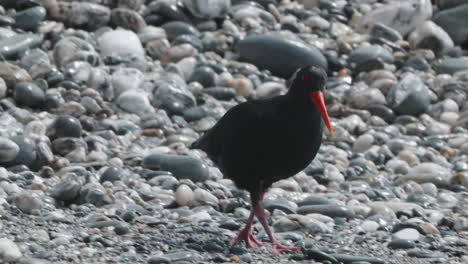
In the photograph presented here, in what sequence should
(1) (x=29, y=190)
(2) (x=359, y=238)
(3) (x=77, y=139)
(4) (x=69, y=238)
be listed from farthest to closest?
(3) (x=77, y=139) → (1) (x=29, y=190) → (2) (x=359, y=238) → (4) (x=69, y=238)

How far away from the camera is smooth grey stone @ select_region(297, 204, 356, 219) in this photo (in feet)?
21.3

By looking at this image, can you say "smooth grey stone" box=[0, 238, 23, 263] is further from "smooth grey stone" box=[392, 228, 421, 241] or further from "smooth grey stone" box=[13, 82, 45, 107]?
"smooth grey stone" box=[13, 82, 45, 107]

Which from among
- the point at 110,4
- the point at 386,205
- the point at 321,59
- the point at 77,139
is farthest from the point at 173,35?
the point at 386,205

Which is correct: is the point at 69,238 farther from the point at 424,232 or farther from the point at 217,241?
the point at 424,232

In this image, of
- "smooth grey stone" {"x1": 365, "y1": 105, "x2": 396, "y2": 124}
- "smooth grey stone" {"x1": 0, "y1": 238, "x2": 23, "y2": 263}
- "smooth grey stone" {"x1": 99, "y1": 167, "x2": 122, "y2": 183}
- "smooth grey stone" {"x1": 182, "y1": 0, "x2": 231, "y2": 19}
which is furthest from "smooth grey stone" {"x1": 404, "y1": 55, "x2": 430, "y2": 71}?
"smooth grey stone" {"x1": 0, "y1": 238, "x2": 23, "y2": 263}

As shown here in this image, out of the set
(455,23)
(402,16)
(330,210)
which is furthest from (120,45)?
(455,23)

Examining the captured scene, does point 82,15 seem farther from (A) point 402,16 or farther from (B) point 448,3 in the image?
(B) point 448,3

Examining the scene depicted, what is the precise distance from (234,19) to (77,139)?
11.8ft

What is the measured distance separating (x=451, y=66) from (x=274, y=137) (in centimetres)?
546

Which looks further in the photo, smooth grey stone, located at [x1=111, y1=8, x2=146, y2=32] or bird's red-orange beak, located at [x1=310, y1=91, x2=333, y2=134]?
smooth grey stone, located at [x1=111, y1=8, x2=146, y2=32]

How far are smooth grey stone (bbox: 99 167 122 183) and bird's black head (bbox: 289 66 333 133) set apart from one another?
1.74 metres

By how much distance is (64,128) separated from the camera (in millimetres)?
7648

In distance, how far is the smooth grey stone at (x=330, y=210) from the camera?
6.49 meters

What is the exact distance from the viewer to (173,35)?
10.1 meters
